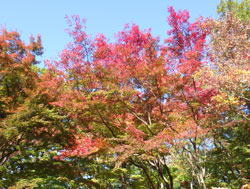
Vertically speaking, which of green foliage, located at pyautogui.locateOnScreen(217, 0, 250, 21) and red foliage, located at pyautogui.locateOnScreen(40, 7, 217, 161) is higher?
green foliage, located at pyautogui.locateOnScreen(217, 0, 250, 21)

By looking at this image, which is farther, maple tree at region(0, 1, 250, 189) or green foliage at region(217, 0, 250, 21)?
green foliage at region(217, 0, 250, 21)

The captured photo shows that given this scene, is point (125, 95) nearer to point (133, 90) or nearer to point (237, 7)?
point (133, 90)

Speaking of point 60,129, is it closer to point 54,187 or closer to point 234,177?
point 54,187

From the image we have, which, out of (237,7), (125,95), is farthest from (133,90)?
(237,7)

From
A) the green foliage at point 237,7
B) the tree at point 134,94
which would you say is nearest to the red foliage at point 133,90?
the tree at point 134,94

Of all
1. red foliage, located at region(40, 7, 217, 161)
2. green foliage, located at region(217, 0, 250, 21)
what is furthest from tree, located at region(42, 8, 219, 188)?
green foliage, located at region(217, 0, 250, 21)

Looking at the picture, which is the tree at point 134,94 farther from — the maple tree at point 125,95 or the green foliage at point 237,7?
the green foliage at point 237,7

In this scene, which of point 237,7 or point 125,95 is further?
point 237,7

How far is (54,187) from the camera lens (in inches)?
613

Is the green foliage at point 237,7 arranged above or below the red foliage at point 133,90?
above

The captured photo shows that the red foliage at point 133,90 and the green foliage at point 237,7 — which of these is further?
the green foliage at point 237,7

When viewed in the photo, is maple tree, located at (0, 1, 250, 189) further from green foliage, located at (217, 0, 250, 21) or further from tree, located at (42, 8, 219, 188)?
green foliage, located at (217, 0, 250, 21)

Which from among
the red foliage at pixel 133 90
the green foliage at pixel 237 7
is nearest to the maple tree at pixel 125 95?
the red foliage at pixel 133 90

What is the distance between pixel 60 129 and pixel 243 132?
→ 11.3 m
